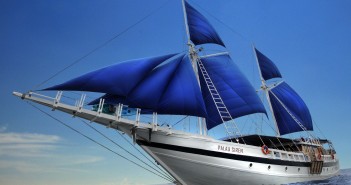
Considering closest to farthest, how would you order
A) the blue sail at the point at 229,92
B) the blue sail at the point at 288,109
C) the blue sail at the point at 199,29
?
the blue sail at the point at 199,29 → the blue sail at the point at 229,92 → the blue sail at the point at 288,109

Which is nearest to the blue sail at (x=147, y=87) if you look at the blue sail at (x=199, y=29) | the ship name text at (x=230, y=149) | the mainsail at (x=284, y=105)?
the ship name text at (x=230, y=149)

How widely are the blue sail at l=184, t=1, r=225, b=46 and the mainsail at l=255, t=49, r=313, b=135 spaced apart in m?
12.9

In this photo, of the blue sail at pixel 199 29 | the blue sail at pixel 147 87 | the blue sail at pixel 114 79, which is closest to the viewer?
the blue sail at pixel 114 79

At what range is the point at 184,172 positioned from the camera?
19.3 m

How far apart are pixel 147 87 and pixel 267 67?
28900 millimetres

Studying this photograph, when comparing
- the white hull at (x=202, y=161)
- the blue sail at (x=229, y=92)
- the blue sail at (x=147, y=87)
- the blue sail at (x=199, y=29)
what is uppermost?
the blue sail at (x=199, y=29)

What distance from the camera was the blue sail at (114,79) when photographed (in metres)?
16.5

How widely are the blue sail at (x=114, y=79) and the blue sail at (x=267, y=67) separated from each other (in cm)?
2646

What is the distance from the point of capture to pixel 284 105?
3775 centimetres

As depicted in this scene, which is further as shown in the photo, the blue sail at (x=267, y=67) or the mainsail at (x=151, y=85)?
the blue sail at (x=267, y=67)

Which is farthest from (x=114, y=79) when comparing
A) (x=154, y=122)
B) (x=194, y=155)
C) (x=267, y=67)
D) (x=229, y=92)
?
(x=267, y=67)

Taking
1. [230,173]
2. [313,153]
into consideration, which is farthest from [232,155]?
[313,153]

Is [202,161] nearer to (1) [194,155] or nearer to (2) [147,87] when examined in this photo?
(1) [194,155]

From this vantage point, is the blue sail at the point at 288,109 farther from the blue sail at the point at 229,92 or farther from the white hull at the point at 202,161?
the white hull at the point at 202,161
